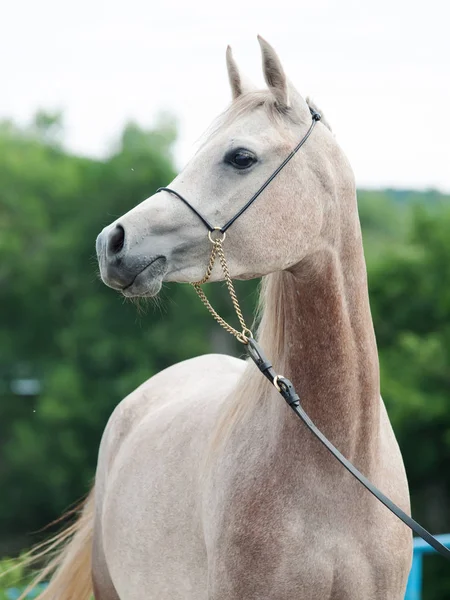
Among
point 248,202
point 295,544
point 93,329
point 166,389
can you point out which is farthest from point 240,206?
point 93,329

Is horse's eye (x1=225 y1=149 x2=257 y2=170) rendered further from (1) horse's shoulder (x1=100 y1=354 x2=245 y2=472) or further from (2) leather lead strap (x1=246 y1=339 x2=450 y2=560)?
(1) horse's shoulder (x1=100 y1=354 x2=245 y2=472)

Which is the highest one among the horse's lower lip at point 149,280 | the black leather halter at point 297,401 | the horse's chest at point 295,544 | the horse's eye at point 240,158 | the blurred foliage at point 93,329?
the horse's eye at point 240,158

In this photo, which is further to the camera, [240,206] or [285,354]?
[285,354]

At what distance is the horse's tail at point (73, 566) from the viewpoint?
4133 mm

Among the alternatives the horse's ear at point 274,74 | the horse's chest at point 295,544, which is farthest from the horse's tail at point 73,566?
the horse's ear at point 274,74

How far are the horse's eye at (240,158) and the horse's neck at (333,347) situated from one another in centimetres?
32

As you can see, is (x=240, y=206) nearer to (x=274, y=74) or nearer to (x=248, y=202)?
(x=248, y=202)

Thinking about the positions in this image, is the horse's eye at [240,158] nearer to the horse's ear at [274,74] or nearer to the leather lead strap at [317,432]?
the horse's ear at [274,74]

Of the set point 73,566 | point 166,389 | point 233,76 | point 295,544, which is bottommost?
point 73,566

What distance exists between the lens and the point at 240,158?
2.50 m

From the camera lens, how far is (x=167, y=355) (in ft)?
75.2

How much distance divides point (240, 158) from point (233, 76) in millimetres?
369

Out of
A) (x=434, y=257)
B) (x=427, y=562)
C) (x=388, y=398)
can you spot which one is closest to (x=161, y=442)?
(x=427, y=562)

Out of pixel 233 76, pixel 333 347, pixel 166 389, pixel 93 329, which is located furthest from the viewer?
pixel 93 329
